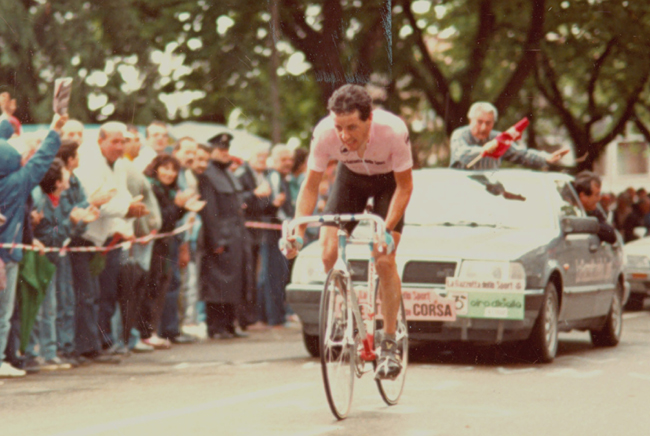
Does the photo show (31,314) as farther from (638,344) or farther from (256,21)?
(256,21)

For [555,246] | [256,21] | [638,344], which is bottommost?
[638,344]

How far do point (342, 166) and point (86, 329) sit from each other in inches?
150

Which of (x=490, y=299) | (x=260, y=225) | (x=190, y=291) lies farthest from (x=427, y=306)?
(x=260, y=225)

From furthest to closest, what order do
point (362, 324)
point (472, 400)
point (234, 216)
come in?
point (234, 216) → point (472, 400) → point (362, 324)

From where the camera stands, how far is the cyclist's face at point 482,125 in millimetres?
12219

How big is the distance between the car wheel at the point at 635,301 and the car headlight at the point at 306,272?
30.5 feet

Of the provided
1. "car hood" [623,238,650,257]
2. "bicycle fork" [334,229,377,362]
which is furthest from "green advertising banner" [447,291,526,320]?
"car hood" [623,238,650,257]

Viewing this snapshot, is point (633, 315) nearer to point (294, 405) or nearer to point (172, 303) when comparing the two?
point (172, 303)

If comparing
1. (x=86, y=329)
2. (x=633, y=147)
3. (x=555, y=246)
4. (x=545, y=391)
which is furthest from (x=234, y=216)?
(x=633, y=147)

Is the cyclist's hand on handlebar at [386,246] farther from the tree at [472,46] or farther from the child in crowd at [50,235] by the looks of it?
the tree at [472,46]

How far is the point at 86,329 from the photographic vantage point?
1130cm

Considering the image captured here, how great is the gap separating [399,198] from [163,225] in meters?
5.34

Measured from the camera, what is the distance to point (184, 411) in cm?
798

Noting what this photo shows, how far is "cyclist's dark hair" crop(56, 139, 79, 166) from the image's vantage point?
11.0 meters
